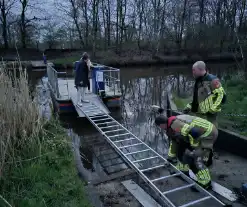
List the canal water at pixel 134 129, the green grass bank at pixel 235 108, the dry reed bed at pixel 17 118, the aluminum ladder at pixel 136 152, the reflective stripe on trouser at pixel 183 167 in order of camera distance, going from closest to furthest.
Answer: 1. the aluminum ladder at pixel 136 152
2. the dry reed bed at pixel 17 118
3. the reflective stripe on trouser at pixel 183 167
4. the canal water at pixel 134 129
5. the green grass bank at pixel 235 108

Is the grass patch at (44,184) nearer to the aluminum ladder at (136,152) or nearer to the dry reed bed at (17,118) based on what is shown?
the dry reed bed at (17,118)

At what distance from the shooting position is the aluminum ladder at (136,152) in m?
3.30

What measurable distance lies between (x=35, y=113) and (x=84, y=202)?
2.05 metres

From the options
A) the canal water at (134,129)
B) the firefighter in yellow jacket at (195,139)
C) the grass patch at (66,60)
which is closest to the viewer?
the firefighter in yellow jacket at (195,139)

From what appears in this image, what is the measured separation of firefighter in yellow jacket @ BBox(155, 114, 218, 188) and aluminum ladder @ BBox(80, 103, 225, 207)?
24 cm

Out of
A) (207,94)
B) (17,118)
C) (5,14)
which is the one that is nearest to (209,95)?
(207,94)

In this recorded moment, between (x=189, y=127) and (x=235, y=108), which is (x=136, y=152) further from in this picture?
(x=235, y=108)

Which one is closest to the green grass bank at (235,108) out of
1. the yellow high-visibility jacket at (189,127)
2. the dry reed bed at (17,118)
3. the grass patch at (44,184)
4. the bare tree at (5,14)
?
the yellow high-visibility jacket at (189,127)

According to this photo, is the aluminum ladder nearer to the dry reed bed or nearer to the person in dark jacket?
the person in dark jacket

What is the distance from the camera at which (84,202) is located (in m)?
3.24

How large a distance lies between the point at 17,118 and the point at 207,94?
3171 mm

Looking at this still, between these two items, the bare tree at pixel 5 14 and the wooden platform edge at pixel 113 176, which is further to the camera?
the bare tree at pixel 5 14

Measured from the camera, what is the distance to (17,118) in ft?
13.1

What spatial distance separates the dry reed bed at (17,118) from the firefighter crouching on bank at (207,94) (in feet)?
9.34
